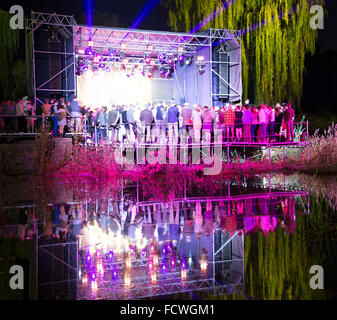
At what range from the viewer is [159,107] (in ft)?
57.2

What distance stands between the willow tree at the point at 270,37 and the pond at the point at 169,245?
546 inches

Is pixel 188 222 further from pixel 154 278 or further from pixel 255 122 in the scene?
pixel 255 122

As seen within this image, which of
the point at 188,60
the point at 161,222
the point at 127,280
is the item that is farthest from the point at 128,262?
the point at 188,60

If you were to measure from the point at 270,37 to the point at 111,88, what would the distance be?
1077 cm

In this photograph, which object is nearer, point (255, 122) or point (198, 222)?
point (198, 222)

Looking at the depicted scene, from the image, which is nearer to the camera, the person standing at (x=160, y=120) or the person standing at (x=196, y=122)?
the person standing at (x=196, y=122)

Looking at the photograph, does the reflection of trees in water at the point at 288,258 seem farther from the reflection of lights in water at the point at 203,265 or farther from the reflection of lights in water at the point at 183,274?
the reflection of lights in water at the point at 183,274

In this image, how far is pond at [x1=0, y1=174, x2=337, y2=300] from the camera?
3426mm

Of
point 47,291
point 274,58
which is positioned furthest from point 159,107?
point 47,291

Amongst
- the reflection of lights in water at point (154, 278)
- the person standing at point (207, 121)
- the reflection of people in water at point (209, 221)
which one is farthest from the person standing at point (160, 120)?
the reflection of lights in water at point (154, 278)

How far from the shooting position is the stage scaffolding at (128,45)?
63.6 ft

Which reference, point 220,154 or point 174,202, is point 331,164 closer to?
point 220,154

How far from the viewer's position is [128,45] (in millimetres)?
24469

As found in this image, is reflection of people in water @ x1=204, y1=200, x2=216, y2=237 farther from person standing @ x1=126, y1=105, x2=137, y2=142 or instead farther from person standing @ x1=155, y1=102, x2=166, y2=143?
person standing @ x1=126, y1=105, x2=137, y2=142
